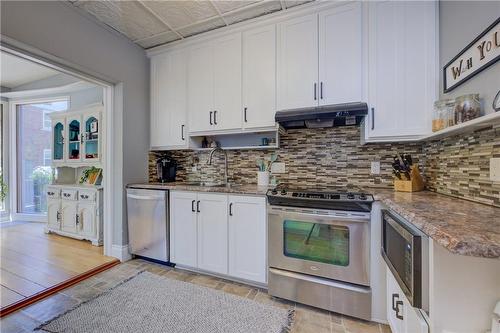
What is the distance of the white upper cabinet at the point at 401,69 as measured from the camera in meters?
1.78

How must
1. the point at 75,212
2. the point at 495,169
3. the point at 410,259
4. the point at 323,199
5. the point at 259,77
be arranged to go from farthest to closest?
the point at 75,212 < the point at 259,77 < the point at 323,199 < the point at 495,169 < the point at 410,259

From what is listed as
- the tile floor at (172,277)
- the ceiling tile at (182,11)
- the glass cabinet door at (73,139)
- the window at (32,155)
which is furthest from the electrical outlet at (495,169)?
the window at (32,155)

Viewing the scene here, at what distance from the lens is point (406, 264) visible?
995mm

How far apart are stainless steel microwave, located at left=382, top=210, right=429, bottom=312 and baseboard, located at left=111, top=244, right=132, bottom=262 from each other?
276 cm

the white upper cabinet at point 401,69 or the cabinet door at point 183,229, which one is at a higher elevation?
the white upper cabinet at point 401,69

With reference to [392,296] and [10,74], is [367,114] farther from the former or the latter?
[10,74]

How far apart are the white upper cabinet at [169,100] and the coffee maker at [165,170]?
0.21 metres

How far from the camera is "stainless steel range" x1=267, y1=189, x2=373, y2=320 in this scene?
1.62 m

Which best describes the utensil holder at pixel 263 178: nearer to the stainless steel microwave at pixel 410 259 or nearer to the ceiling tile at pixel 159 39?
the stainless steel microwave at pixel 410 259

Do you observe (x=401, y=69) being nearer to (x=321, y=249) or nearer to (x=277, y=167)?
(x=277, y=167)

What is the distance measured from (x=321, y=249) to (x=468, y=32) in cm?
172

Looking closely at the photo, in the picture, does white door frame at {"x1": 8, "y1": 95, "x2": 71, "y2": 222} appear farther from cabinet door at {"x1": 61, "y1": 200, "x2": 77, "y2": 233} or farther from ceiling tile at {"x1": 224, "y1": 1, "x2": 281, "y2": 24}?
ceiling tile at {"x1": 224, "y1": 1, "x2": 281, "y2": 24}

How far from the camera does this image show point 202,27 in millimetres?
2510

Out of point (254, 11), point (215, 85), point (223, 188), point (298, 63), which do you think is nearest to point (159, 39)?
point (215, 85)
